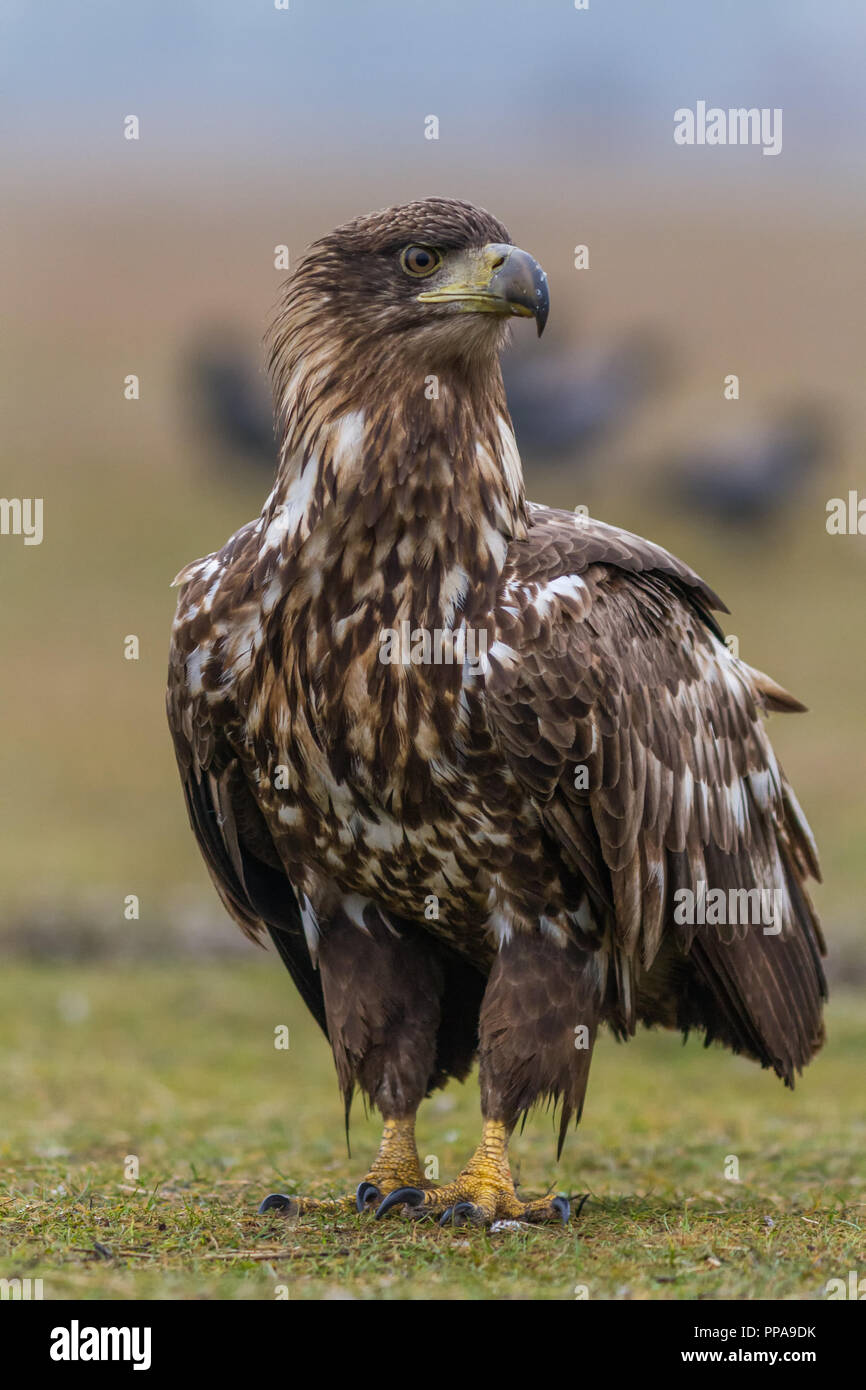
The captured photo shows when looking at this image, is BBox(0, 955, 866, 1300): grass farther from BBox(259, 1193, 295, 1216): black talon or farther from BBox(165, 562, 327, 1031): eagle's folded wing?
BBox(165, 562, 327, 1031): eagle's folded wing

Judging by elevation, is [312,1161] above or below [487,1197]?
below

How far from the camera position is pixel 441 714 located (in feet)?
18.6

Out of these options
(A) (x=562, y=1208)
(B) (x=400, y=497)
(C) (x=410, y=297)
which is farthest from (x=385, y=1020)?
(C) (x=410, y=297)

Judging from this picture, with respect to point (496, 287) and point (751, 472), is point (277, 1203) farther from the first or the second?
point (751, 472)

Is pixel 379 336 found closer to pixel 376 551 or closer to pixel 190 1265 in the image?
pixel 376 551

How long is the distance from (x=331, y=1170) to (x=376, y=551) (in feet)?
10.7

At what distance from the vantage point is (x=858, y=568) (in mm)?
30000

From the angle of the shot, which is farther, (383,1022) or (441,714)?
(383,1022)

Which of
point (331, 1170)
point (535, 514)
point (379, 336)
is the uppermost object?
point (379, 336)

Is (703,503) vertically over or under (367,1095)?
over

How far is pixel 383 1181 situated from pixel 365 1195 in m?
0.15

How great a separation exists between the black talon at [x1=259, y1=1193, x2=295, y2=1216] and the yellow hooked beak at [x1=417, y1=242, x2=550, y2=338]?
123 inches

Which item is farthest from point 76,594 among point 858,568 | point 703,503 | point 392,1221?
point 392,1221

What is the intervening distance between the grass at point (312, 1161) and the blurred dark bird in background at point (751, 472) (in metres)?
18.6
